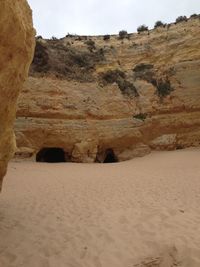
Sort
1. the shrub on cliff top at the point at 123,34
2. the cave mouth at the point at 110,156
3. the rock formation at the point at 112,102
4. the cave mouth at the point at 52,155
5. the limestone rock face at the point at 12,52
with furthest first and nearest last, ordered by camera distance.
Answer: the shrub on cliff top at the point at 123,34, the cave mouth at the point at 52,155, the cave mouth at the point at 110,156, the rock formation at the point at 112,102, the limestone rock face at the point at 12,52

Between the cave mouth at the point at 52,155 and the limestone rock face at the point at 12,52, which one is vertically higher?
the limestone rock face at the point at 12,52

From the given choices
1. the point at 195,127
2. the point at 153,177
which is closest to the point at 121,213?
the point at 153,177

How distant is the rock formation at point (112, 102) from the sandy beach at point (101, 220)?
192 inches

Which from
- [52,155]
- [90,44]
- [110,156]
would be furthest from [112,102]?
[90,44]

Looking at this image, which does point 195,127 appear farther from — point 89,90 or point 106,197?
point 106,197

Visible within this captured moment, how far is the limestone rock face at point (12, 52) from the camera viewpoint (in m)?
5.74

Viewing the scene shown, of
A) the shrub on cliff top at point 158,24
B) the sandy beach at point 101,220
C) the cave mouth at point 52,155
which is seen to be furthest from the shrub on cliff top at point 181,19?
the sandy beach at point 101,220

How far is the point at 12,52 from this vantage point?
6273 millimetres

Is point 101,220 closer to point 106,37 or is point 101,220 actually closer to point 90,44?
point 90,44

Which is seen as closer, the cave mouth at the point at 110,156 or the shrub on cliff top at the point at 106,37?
the cave mouth at the point at 110,156

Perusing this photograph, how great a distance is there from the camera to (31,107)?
20.5 m

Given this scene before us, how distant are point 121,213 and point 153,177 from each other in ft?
20.7

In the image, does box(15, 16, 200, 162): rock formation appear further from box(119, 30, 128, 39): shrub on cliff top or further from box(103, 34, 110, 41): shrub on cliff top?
box(103, 34, 110, 41): shrub on cliff top

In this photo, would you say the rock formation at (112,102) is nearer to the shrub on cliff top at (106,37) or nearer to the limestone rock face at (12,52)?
the shrub on cliff top at (106,37)
